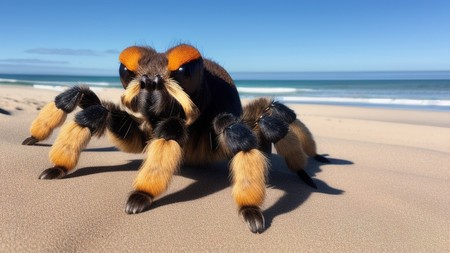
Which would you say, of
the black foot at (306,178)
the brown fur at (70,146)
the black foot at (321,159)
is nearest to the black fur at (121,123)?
the brown fur at (70,146)

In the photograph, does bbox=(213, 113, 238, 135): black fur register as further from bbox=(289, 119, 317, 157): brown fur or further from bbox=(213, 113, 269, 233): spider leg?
bbox=(289, 119, 317, 157): brown fur

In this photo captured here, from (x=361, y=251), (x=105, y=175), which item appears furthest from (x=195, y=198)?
(x=361, y=251)

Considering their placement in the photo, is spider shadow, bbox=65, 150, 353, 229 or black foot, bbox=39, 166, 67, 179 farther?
black foot, bbox=39, 166, 67, 179

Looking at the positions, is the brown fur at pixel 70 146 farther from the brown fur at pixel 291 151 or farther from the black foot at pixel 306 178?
the black foot at pixel 306 178

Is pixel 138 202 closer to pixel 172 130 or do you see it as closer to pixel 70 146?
pixel 172 130

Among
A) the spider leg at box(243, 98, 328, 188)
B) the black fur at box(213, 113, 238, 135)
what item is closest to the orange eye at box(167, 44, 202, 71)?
the black fur at box(213, 113, 238, 135)

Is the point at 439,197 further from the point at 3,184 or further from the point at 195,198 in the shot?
the point at 3,184
